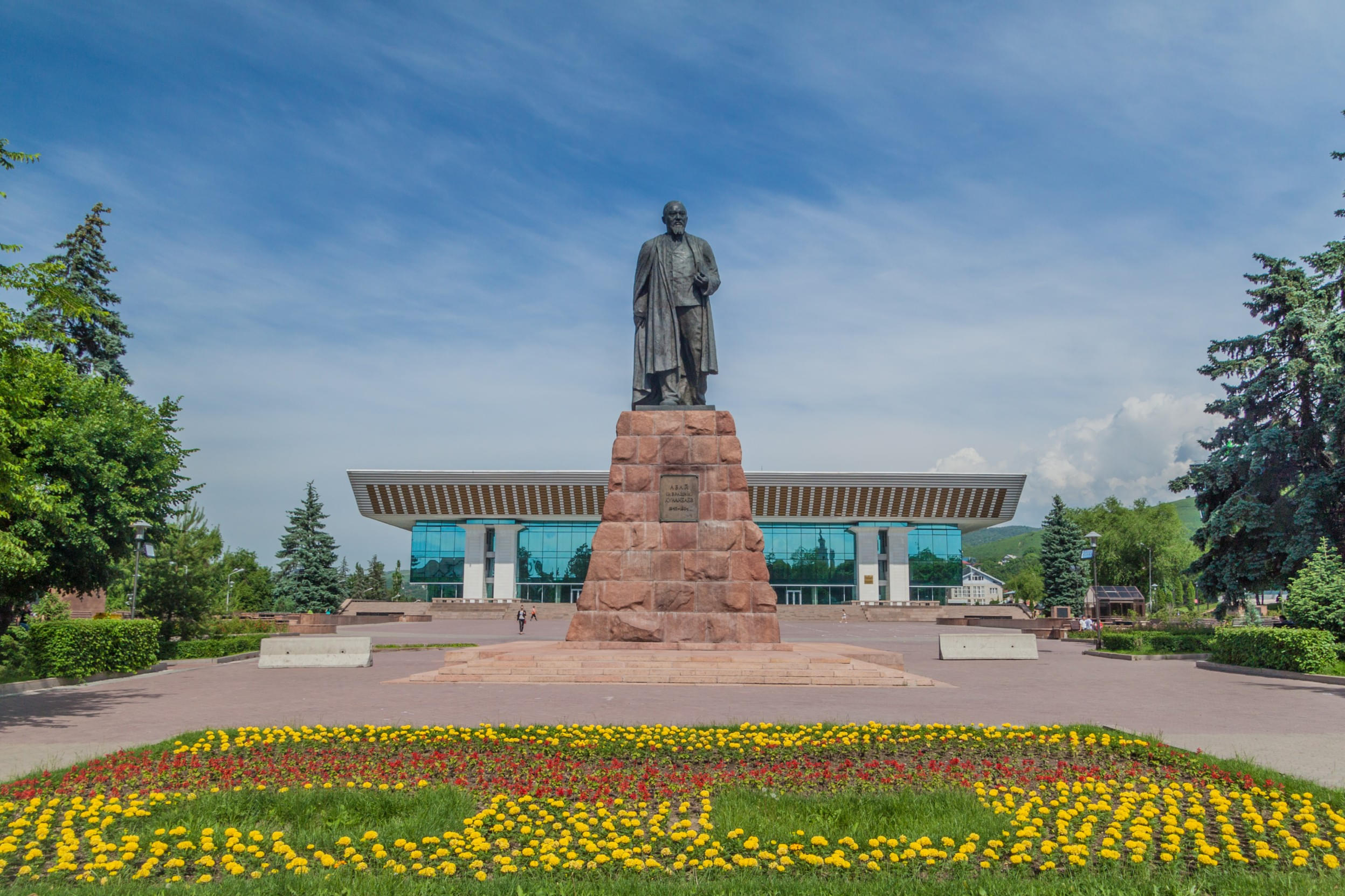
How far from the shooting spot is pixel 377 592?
7912 centimetres

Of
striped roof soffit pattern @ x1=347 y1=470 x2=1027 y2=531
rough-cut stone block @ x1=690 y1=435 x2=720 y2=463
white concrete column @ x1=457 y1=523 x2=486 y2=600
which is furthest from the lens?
white concrete column @ x1=457 y1=523 x2=486 y2=600

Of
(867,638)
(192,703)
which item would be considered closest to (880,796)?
(192,703)

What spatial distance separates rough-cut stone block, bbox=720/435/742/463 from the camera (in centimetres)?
1473

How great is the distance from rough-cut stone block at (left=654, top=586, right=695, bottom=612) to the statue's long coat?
11.3ft

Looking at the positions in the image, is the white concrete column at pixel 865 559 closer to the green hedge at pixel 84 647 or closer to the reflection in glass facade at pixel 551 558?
the reflection in glass facade at pixel 551 558

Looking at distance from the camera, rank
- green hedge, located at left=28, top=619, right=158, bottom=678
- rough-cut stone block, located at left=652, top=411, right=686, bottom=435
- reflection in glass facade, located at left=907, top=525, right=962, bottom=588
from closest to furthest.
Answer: green hedge, located at left=28, top=619, right=158, bottom=678
rough-cut stone block, located at left=652, top=411, right=686, bottom=435
reflection in glass facade, located at left=907, top=525, right=962, bottom=588

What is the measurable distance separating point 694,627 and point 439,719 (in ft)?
17.9

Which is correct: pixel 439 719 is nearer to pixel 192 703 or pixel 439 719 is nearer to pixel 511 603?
pixel 192 703

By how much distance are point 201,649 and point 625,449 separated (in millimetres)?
12717

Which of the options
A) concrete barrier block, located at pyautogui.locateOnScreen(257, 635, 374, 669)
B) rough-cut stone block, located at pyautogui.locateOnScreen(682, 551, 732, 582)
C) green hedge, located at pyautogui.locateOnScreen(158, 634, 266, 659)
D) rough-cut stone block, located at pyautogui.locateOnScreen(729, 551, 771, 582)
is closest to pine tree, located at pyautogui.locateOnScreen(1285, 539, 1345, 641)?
rough-cut stone block, located at pyautogui.locateOnScreen(729, 551, 771, 582)

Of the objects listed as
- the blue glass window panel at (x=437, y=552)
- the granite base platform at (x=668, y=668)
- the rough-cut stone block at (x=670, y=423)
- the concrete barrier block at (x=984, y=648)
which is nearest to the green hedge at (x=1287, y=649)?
the concrete barrier block at (x=984, y=648)

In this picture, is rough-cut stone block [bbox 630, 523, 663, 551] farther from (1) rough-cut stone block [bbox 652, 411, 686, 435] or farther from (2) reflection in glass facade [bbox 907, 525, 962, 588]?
(2) reflection in glass facade [bbox 907, 525, 962, 588]

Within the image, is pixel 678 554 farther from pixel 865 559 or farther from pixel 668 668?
pixel 865 559

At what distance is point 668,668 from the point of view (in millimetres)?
12945
